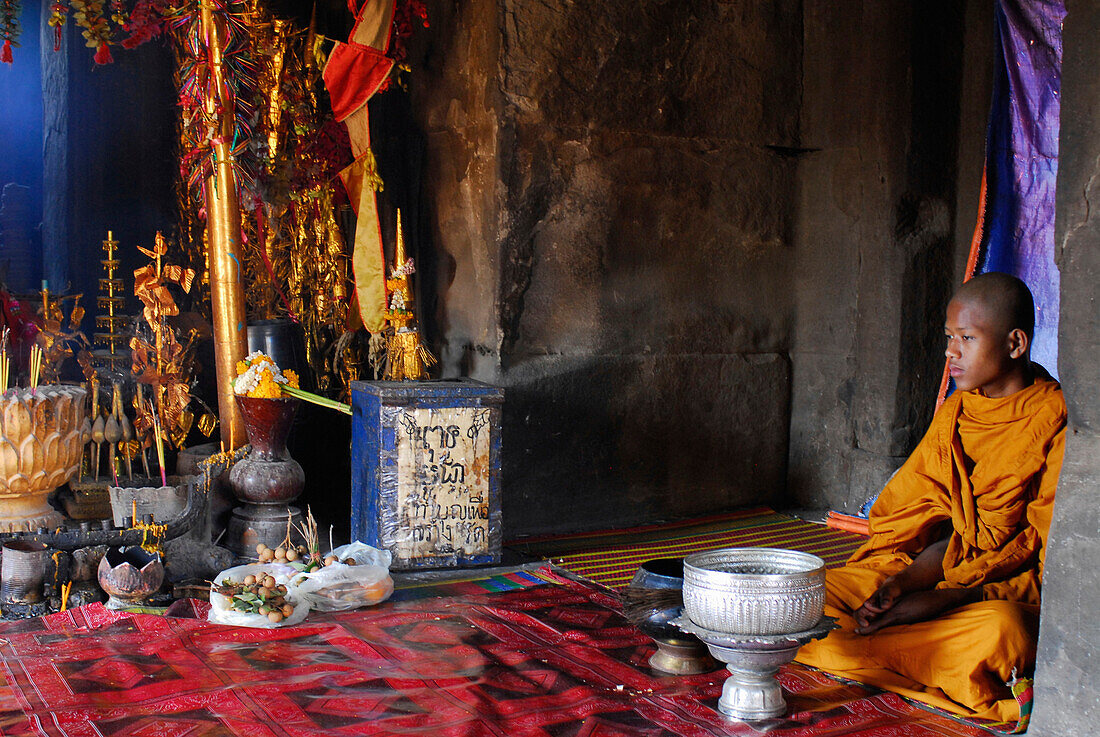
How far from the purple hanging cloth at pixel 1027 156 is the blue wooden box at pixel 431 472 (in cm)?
247

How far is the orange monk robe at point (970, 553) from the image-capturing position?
2900mm

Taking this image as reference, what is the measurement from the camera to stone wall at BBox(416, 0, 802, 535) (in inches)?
207

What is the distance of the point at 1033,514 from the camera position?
3.02 metres

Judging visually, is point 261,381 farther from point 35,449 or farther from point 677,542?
point 677,542

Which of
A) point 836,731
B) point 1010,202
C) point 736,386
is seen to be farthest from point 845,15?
point 836,731

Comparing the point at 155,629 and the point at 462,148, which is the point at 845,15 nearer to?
the point at 462,148

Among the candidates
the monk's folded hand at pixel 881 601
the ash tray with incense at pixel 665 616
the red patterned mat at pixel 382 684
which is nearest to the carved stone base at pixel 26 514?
the red patterned mat at pixel 382 684

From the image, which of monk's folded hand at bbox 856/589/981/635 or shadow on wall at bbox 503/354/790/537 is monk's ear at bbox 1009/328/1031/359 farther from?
shadow on wall at bbox 503/354/790/537

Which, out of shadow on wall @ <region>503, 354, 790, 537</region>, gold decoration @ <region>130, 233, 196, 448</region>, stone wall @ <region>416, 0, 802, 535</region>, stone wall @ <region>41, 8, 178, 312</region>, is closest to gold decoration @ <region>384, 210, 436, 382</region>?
stone wall @ <region>416, 0, 802, 535</region>

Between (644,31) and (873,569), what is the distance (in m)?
3.31

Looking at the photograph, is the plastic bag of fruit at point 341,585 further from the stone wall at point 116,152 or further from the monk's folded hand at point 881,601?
the stone wall at point 116,152

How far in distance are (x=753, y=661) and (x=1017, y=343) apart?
4.20ft

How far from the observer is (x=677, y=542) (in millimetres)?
5254

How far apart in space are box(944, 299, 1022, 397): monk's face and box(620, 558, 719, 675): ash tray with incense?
1.08 meters
